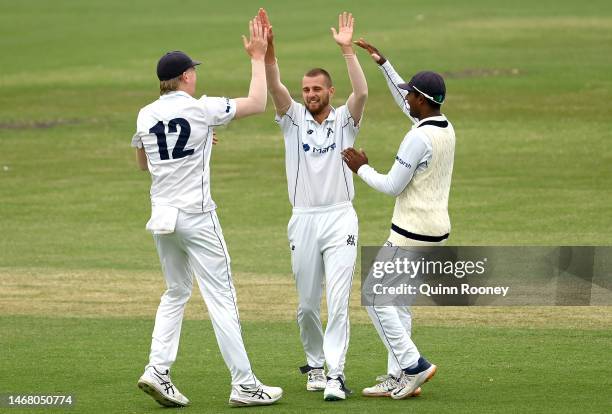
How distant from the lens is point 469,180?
2439 cm

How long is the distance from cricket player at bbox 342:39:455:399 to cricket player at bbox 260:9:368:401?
12.7 inches

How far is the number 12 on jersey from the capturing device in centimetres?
926

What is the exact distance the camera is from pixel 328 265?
9.80 metres

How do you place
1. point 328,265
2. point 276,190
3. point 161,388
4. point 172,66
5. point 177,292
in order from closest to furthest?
point 161,388, point 172,66, point 177,292, point 328,265, point 276,190

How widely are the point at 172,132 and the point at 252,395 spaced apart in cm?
200

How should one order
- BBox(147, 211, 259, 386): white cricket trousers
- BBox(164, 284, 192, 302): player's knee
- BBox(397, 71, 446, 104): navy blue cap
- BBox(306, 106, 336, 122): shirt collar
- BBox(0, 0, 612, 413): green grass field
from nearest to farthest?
BBox(147, 211, 259, 386): white cricket trousers → BBox(397, 71, 446, 104): navy blue cap → BBox(164, 284, 192, 302): player's knee → BBox(306, 106, 336, 122): shirt collar → BBox(0, 0, 612, 413): green grass field

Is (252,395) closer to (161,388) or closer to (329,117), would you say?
(161,388)

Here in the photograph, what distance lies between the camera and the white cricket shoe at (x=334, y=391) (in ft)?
31.1

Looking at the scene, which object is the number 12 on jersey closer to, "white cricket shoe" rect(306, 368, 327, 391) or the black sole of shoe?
the black sole of shoe

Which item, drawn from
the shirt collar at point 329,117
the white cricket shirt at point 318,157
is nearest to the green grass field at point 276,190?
the white cricket shirt at point 318,157

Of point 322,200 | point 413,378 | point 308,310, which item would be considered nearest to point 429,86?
point 322,200

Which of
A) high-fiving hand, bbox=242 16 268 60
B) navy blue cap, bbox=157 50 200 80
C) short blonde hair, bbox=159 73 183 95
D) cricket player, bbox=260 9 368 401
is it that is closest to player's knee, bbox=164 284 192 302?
cricket player, bbox=260 9 368 401

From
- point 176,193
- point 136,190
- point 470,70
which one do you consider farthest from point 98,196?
point 470,70

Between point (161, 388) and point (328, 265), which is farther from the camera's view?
point (328, 265)
